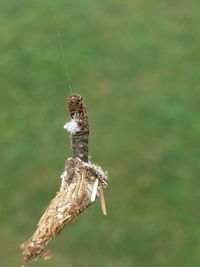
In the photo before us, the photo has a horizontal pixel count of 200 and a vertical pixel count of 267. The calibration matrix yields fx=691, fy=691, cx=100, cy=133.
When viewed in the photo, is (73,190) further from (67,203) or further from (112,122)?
(112,122)

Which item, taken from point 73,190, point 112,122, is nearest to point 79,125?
point 73,190

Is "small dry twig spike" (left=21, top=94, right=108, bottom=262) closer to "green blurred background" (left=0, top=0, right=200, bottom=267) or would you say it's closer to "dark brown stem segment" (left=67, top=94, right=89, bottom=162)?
"dark brown stem segment" (left=67, top=94, right=89, bottom=162)

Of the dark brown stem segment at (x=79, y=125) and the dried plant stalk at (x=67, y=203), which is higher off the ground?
the dark brown stem segment at (x=79, y=125)

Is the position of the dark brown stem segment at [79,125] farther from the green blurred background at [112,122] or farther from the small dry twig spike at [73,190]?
the green blurred background at [112,122]

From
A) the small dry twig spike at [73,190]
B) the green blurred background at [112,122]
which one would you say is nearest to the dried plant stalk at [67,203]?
the small dry twig spike at [73,190]

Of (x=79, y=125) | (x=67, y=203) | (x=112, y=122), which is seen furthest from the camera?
(x=112, y=122)

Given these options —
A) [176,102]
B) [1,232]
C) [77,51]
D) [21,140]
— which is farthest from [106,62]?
[1,232]

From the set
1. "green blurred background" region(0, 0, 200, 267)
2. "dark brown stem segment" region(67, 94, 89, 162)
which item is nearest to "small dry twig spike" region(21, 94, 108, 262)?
"dark brown stem segment" region(67, 94, 89, 162)

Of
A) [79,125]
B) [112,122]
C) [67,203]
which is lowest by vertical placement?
[67,203]
